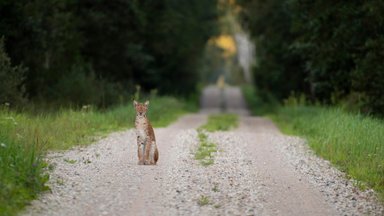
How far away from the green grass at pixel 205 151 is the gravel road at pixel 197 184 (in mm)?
198

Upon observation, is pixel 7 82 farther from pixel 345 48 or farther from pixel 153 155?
pixel 345 48

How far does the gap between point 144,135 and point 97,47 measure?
25.9 meters

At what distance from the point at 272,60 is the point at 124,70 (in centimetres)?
894

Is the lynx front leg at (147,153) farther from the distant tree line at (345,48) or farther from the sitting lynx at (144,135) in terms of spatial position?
the distant tree line at (345,48)

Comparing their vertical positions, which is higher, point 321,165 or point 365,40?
point 365,40

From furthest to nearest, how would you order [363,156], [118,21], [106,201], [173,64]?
[173,64]
[118,21]
[363,156]
[106,201]

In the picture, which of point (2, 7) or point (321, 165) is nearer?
point (321, 165)

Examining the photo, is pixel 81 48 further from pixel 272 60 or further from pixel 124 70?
pixel 272 60

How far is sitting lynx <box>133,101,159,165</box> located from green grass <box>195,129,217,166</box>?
4.35 feet

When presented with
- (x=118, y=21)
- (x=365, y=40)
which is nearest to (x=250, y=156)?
(x=365, y=40)

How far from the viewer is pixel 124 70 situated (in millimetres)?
42469

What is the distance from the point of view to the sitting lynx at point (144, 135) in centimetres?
1436

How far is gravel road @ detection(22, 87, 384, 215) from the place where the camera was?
11000mm

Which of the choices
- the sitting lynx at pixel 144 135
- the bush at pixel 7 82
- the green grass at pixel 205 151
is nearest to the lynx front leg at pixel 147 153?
the sitting lynx at pixel 144 135
